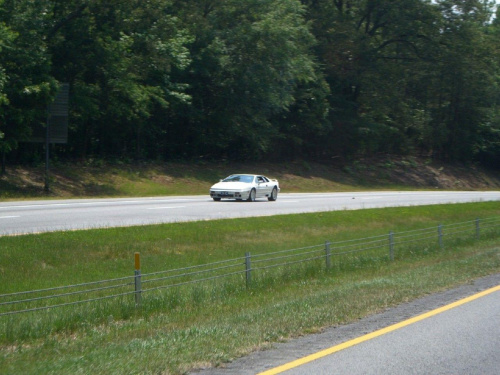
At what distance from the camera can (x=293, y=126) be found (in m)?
57.5

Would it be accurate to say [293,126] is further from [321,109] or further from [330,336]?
[330,336]

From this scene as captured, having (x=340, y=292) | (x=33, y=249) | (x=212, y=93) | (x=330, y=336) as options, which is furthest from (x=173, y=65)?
(x=330, y=336)

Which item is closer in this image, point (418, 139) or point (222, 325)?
point (222, 325)

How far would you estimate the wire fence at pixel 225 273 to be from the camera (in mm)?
11344

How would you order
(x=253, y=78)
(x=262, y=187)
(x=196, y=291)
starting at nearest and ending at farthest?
1. (x=196, y=291)
2. (x=262, y=187)
3. (x=253, y=78)

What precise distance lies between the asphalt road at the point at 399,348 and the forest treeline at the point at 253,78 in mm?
25064

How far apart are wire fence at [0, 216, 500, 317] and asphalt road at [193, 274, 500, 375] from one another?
134 inches

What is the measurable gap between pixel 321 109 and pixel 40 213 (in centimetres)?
3697

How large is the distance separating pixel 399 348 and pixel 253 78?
40.1 metres

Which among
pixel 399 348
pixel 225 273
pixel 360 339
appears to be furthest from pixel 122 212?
pixel 399 348

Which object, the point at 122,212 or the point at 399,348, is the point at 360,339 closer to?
the point at 399,348

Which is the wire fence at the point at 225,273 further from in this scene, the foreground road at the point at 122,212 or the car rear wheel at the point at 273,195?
the car rear wheel at the point at 273,195

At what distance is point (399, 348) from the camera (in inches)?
325

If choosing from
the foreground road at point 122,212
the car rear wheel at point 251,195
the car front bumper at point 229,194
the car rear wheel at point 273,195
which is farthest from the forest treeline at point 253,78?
the car rear wheel at point 251,195
